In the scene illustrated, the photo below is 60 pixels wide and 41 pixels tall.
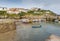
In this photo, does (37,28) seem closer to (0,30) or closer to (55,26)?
(55,26)

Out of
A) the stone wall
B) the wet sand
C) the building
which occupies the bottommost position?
the wet sand

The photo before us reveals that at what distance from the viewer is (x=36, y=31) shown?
2.43 m

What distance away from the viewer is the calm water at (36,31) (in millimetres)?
2356

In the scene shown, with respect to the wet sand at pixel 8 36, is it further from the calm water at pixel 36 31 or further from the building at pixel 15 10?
the building at pixel 15 10

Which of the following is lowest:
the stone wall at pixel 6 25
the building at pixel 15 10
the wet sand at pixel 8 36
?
the wet sand at pixel 8 36

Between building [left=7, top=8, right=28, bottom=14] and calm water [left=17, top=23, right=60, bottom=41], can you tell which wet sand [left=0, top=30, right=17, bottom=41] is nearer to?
calm water [left=17, top=23, right=60, bottom=41]

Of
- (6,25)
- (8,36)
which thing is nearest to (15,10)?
(6,25)

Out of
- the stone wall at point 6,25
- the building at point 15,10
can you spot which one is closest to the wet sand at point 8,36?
the stone wall at point 6,25

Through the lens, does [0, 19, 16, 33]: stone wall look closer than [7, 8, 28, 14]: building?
Yes

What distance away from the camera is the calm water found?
2.36m

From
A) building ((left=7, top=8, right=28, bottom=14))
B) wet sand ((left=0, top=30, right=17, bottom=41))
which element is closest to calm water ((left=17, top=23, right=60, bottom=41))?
wet sand ((left=0, top=30, right=17, bottom=41))

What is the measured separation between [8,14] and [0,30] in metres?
0.38

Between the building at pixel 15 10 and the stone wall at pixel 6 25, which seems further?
the building at pixel 15 10

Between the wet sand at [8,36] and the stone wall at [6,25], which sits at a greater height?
the stone wall at [6,25]
